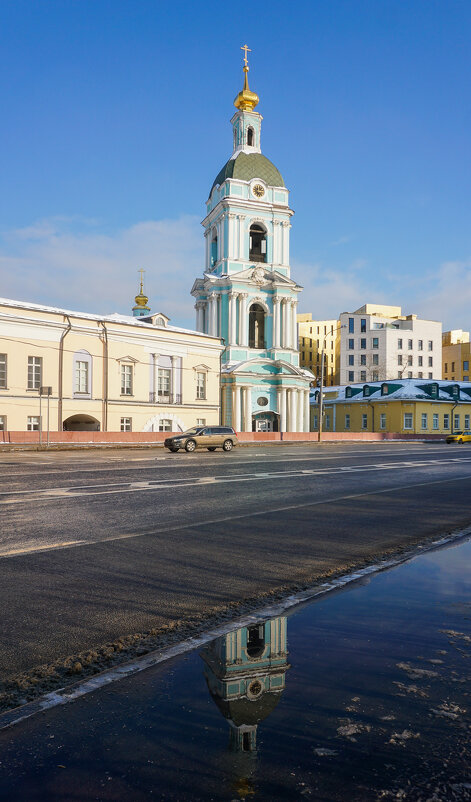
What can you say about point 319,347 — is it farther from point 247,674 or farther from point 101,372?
point 247,674

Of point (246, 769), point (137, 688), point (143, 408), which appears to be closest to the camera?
point (246, 769)

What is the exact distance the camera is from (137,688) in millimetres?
3291

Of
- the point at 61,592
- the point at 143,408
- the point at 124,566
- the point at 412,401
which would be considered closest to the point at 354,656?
the point at 61,592

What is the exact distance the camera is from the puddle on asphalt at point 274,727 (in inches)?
94.0

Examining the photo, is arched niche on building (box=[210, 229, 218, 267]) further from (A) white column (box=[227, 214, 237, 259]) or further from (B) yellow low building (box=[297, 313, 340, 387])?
(B) yellow low building (box=[297, 313, 340, 387])

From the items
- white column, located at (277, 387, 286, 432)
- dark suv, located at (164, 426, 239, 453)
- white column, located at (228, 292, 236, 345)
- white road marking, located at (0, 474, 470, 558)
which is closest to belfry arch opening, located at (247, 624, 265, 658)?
white road marking, located at (0, 474, 470, 558)

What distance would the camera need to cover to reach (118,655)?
3889mm

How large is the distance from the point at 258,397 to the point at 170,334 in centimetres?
1504

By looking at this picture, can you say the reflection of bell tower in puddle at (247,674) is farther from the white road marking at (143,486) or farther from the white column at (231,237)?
the white column at (231,237)

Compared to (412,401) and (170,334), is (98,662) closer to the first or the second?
(170,334)

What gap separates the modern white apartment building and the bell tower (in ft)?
154

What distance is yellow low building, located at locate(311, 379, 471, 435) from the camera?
6881cm

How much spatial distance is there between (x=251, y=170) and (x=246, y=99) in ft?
39.3

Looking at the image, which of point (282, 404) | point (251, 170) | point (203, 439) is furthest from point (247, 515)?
point (251, 170)
